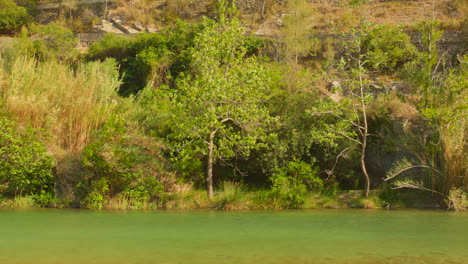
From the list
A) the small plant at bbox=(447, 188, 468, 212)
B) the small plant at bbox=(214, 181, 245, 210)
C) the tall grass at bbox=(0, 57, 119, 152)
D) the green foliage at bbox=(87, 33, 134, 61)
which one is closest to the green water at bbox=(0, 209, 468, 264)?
the small plant at bbox=(447, 188, 468, 212)

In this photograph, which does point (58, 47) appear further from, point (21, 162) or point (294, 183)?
point (294, 183)

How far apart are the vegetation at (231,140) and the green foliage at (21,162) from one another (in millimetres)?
38

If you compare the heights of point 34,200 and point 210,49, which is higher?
point 210,49

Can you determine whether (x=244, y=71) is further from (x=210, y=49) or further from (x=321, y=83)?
(x=321, y=83)

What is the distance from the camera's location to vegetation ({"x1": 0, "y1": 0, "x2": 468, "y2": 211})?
1234cm

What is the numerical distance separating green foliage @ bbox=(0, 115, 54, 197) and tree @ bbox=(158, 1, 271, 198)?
12.7 ft

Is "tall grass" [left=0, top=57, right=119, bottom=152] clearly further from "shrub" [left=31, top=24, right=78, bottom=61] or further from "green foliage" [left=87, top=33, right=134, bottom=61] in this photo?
"shrub" [left=31, top=24, right=78, bottom=61]

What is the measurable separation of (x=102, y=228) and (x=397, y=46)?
18.8 metres

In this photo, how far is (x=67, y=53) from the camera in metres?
28.7

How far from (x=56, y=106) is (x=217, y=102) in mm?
5104

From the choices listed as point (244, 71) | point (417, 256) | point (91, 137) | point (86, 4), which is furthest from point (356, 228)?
point (86, 4)

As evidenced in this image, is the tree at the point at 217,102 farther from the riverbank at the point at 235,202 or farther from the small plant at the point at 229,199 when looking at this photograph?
the riverbank at the point at 235,202

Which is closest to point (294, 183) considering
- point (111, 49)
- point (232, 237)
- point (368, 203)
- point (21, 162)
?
point (368, 203)

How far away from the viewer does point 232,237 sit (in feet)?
23.3
